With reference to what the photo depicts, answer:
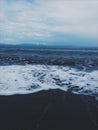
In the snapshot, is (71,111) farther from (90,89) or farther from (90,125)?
(90,89)

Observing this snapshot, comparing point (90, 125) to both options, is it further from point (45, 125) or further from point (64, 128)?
point (45, 125)

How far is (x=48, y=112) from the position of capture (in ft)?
29.3

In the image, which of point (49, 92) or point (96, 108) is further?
point (49, 92)

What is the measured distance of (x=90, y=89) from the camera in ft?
44.2

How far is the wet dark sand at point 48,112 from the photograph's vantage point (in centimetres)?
757

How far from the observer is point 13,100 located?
10516 mm

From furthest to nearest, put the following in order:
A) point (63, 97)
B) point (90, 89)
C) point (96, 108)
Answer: point (90, 89) → point (63, 97) → point (96, 108)

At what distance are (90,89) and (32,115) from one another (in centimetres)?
598

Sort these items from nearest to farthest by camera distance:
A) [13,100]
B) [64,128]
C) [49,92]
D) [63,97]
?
1. [64,128]
2. [13,100]
3. [63,97]
4. [49,92]

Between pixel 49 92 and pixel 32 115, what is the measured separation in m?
3.97

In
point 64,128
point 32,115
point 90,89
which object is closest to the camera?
point 64,128

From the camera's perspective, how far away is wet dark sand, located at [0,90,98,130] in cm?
757

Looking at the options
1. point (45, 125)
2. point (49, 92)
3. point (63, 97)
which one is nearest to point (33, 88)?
point (49, 92)

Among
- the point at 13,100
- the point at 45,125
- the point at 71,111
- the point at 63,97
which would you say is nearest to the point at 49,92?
the point at 63,97
